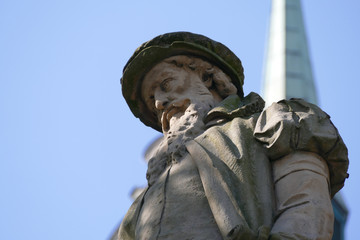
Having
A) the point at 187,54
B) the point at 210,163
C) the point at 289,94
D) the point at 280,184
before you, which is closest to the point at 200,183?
the point at 210,163

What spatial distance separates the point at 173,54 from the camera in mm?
6008

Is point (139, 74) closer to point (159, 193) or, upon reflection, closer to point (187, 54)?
point (187, 54)

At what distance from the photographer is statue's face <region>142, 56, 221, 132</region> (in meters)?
5.79

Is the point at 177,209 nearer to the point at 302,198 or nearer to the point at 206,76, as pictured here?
the point at 302,198

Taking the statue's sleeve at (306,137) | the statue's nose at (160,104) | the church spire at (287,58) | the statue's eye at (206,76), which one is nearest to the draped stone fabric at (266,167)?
the statue's sleeve at (306,137)

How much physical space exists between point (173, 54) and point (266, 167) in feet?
4.46

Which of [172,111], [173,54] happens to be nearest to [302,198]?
[172,111]

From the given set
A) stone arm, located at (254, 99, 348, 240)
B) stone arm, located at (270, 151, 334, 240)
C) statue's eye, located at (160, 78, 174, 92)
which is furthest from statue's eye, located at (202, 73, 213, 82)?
stone arm, located at (270, 151, 334, 240)

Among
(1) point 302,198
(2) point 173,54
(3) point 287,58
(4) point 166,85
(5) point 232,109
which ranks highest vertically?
(3) point 287,58

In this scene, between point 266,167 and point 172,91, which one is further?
point 172,91

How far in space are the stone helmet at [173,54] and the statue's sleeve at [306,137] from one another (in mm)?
1046

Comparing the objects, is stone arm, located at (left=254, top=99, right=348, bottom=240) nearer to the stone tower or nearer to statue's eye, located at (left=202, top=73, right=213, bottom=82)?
statue's eye, located at (left=202, top=73, right=213, bottom=82)

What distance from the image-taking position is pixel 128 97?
6164 mm

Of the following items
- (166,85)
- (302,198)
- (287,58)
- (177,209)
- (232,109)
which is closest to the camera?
(302,198)
